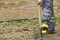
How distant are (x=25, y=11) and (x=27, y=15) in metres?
0.59

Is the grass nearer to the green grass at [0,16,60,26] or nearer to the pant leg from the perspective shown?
the green grass at [0,16,60,26]

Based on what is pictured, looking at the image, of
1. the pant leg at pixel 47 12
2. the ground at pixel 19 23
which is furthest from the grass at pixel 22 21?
the pant leg at pixel 47 12

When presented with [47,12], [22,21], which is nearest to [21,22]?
[22,21]

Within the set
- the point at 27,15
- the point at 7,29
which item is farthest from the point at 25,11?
the point at 7,29

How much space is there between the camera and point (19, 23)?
6676 mm

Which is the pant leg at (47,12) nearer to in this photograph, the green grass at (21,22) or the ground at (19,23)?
the ground at (19,23)

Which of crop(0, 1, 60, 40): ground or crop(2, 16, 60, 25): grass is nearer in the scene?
crop(0, 1, 60, 40): ground

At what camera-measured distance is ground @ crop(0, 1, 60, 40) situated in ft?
18.5

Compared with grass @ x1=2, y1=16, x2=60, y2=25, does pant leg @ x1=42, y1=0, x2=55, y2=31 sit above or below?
above

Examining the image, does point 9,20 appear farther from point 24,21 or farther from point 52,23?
point 52,23

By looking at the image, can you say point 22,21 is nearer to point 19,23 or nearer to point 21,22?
point 21,22

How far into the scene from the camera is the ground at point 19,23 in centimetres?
564

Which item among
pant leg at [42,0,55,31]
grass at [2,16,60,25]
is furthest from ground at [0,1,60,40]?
pant leg at [42,0,55,31]

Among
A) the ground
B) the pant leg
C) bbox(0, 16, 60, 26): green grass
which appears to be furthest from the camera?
bbox(0, 16, 60, 26): green grass
